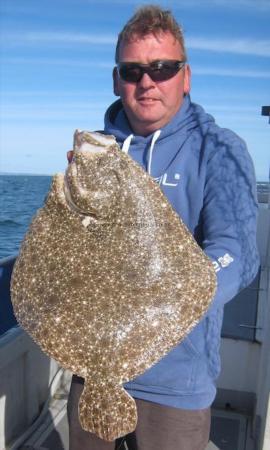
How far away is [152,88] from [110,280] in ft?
3.62

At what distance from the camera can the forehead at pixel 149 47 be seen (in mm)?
2445

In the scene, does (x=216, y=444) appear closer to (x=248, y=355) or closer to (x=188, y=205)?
(x=248, y=355)

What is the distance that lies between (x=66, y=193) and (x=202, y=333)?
41.7 inches

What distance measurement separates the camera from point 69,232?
221 cm

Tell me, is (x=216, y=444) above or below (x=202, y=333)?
below

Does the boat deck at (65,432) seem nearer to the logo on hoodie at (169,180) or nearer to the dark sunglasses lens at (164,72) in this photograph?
the logo on hoodie at (169,180)

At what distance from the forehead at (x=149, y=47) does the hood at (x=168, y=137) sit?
365 mm

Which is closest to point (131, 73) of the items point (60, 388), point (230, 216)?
point (230, 216)

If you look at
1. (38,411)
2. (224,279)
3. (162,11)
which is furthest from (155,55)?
(38,411)

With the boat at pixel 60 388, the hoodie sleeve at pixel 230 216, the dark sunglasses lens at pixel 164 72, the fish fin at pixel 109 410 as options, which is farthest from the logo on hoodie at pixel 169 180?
the boat at pixel 60 388

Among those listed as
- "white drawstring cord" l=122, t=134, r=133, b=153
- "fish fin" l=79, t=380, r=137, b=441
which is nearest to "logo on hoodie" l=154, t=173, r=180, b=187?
"white drawstring cord" l=122, t=134, r=133, b=153

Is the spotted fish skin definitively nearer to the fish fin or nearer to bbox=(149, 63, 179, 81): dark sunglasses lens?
the fish fin

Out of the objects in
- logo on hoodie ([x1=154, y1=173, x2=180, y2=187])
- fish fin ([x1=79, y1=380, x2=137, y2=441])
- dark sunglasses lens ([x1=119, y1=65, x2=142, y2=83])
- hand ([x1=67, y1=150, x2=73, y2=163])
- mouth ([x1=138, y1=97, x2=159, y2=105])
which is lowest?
fish fin ([x1=79, y1=380, x2=137, y2=441])

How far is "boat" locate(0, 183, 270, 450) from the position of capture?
404cm
